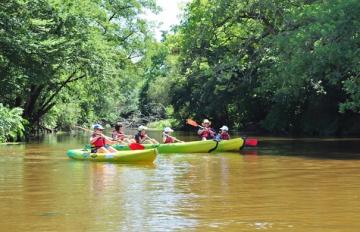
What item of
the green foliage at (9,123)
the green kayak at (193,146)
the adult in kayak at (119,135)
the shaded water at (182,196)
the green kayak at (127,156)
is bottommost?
the shaded water at (182,196)

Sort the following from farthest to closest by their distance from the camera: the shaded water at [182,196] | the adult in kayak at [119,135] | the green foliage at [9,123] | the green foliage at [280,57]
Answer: the green foliage at [9,123], the adult in kayak at [119,135], the green foliage at [280,57], the shaded water at [182,196]

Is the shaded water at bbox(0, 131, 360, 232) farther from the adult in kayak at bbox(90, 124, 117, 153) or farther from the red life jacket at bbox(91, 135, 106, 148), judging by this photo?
the red life jacket at bbox(91, 135, 106, 148)

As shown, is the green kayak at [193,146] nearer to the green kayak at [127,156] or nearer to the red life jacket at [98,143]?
the red life jacket at [98,143]

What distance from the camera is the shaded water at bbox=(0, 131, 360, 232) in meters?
7.63

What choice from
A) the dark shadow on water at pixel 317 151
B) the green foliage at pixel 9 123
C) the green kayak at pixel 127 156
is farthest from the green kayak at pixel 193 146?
the green foliage at pixel 9 123

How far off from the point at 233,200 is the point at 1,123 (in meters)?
17.6

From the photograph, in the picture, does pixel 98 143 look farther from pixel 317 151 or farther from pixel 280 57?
pixel 280 57

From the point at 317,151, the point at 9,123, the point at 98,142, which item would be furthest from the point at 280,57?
the point at 9,123

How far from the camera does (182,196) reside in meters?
10.1

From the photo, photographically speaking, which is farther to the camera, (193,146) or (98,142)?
(193,146)

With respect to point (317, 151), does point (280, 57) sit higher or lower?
higher

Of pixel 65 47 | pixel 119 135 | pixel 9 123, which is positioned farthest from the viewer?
pixel 65 47

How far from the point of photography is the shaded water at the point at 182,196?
25.0 ft

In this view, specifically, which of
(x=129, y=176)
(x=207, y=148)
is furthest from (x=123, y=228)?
(x=207, y=148)
